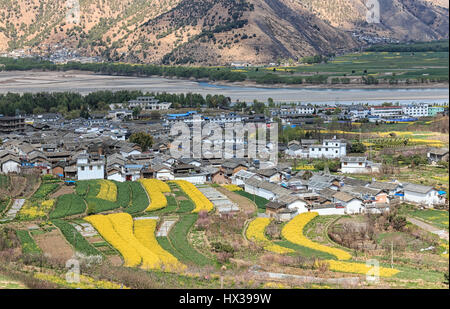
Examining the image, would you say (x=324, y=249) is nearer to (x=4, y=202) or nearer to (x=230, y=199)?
(x=230, y=199)

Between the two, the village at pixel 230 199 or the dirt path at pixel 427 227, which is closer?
the village at pixel 230 199

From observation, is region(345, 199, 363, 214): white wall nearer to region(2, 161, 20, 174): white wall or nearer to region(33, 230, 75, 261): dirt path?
region(33, 230, 75, 261): dirt path

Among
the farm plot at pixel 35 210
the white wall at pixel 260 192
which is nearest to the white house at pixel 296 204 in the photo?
the white wall at pixel 260 192

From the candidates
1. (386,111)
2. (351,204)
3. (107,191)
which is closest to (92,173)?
(107,191)

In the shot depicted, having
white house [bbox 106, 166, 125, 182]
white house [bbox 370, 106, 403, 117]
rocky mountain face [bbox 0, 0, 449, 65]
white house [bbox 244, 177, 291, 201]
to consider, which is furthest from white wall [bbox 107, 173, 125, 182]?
rocky mountain face [bbox 0, 0, 449, 65]

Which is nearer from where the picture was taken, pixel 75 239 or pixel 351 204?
pixel 75 239

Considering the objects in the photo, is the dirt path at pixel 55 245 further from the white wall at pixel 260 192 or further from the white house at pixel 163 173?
the white house at pixel 163 173

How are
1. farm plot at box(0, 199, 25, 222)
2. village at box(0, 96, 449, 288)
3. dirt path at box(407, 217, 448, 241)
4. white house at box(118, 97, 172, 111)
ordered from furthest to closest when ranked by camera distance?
white house at box(118, 97, 172, 111), farm plot at box(0, 199, 25, 222), dirt path at box(407, 217, 448, 241), village at box(0, 96, 449, 288)
